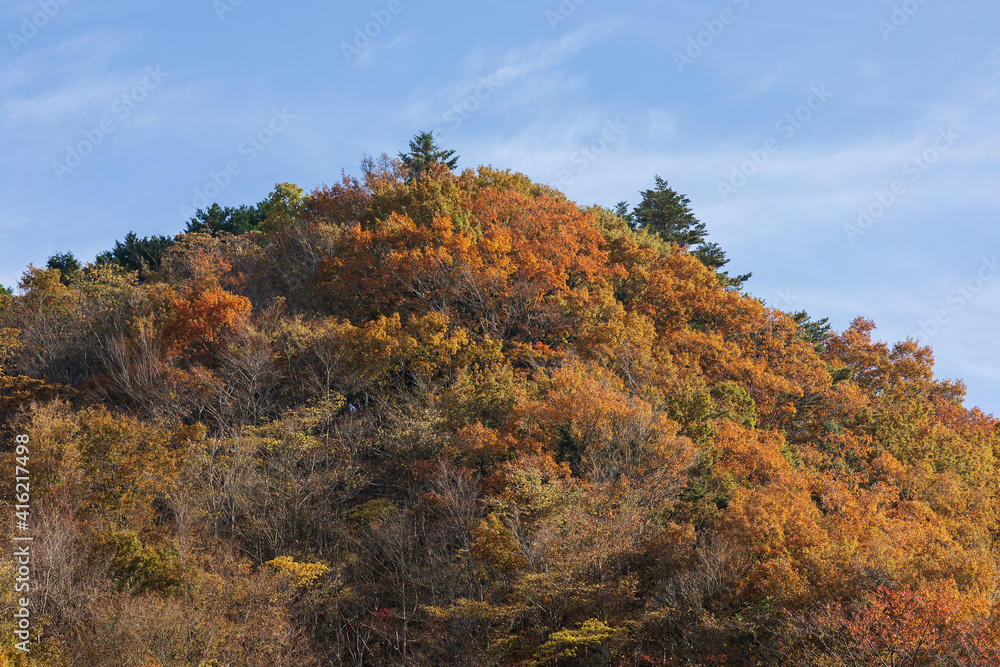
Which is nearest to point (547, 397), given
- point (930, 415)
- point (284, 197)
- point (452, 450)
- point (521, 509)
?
point (452, 450)

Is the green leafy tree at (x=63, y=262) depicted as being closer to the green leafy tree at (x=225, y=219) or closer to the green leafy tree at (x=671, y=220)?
the green leafy tree at (x=225, y=219)

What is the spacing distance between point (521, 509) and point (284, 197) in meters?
37.8

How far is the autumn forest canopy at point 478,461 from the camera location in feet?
75.6

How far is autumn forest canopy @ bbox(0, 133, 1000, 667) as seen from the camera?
23047 millimetres

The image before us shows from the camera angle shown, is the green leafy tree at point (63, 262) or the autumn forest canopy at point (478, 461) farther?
the green leafy tree at point (63, 262)

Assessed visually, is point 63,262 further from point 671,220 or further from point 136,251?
point 671,220

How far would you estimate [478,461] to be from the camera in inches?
1204

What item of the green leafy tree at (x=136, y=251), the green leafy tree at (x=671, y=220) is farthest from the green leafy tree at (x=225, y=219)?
the green leafy tree at (x=671, y=220)

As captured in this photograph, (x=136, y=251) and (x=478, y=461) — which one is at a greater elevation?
(x=136, y=251)

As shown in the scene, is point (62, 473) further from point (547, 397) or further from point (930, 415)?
point (930, 415)

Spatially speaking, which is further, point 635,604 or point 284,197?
point 284,197

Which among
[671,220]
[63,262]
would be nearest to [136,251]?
Answer: [63,262]

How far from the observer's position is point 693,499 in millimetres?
29047

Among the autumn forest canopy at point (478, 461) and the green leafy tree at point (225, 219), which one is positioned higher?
the green leafy tree at point (225, 219)
